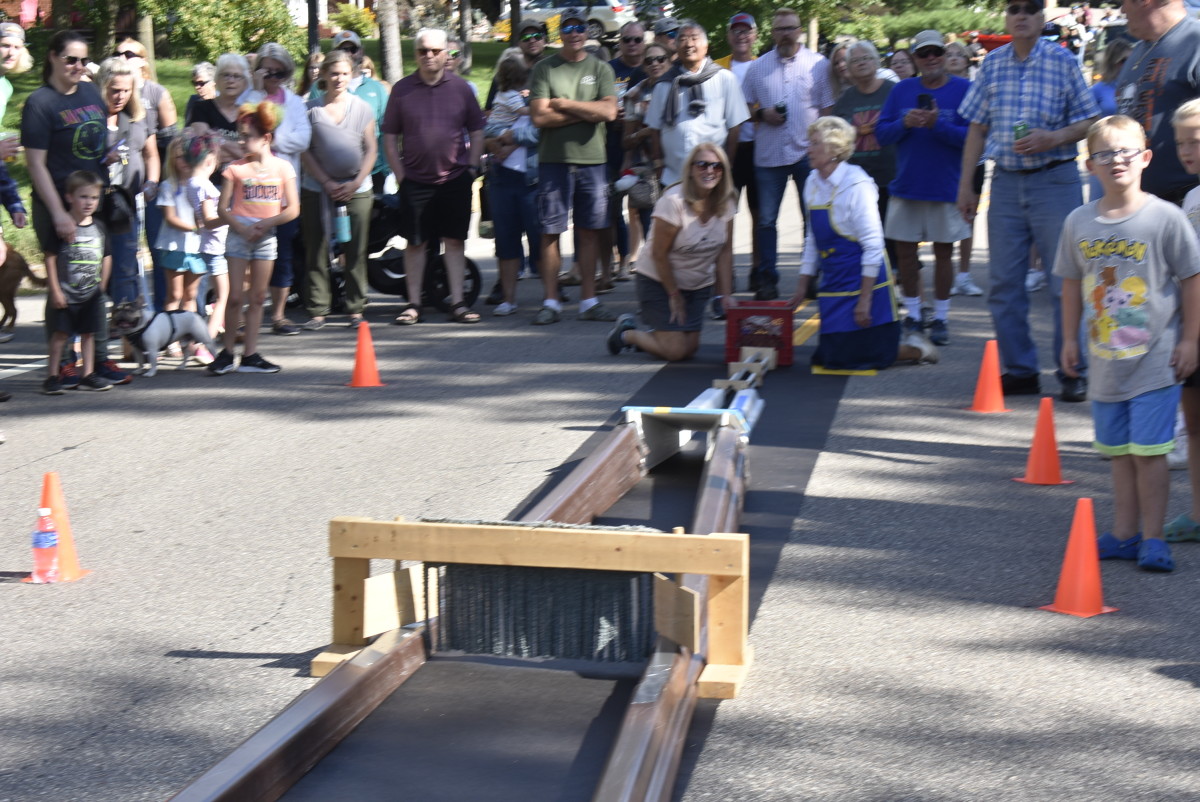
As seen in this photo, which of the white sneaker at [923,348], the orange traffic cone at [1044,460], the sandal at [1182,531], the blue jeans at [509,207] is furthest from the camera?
the blue jeans at [509,207]

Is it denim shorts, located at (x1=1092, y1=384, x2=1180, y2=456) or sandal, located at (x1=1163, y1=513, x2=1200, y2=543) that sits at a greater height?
denim shorts, located at (x1=1092, y1=384, x2=1180, y2=456)

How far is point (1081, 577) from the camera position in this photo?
546 centimetres

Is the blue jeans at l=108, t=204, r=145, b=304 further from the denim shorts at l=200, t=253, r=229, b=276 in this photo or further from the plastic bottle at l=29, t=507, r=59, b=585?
the plastic bottle at l=29, t=507, r=59, b=585

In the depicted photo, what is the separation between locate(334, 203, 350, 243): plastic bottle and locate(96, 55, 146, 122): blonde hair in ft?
6.26

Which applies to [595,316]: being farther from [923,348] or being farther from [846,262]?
[923,348]

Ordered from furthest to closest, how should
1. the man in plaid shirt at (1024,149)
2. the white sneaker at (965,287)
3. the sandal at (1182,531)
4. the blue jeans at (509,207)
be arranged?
1. the white sneaker at (965,287)
2. the blue jeans at (509,207)
3. the man in plaid shirt at (1024,149)
4. the sandal at (1182,531)

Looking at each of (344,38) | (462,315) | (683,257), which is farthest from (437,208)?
(683,257)

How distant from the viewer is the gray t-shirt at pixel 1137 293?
579 centimetres

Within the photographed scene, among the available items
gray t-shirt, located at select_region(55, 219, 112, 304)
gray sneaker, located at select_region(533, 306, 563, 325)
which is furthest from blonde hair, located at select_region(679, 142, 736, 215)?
gray t-shirt, located at select_region(55, 219, 112, 304)

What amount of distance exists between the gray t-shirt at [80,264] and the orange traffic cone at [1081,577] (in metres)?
6.66

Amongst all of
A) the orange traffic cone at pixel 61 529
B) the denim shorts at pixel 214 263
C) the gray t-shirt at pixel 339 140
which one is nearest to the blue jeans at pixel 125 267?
the denim shorts at pixel 214 263

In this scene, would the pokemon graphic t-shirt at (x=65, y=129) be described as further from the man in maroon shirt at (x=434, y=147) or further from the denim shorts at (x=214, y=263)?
the man in maroon shirt at (x=434, y=147)

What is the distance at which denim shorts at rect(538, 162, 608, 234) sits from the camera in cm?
1209

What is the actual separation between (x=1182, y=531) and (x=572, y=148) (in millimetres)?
6957
